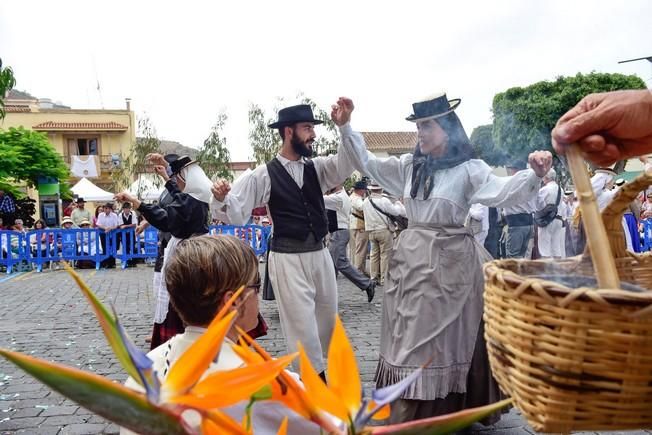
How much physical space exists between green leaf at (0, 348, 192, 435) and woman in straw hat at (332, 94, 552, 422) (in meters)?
2.74

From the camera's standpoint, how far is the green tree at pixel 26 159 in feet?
62.8

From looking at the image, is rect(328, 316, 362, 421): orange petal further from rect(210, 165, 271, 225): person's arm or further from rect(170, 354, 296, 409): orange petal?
rect(210, 165, 271, 225): person's arm

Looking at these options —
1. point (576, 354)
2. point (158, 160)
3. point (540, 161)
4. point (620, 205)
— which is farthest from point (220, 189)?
point (576, 354)

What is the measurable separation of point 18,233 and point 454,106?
40.5ft

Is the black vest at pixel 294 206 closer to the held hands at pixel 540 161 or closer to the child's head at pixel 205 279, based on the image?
the held hands at pixel 540 161

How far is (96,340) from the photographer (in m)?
5.92

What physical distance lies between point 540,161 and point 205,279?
2.10 meters

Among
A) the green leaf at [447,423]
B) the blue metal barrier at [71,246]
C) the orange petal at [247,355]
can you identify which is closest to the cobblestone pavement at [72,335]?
the blue metal barrier at [71,246]

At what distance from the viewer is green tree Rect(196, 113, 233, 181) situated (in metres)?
17.8

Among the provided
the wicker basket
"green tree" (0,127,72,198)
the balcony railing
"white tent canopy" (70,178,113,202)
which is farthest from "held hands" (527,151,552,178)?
the balcony railing

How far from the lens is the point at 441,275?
3.30 metres

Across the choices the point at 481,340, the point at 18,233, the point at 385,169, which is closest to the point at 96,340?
the point at 385,169

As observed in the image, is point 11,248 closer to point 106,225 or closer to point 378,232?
point 106,225

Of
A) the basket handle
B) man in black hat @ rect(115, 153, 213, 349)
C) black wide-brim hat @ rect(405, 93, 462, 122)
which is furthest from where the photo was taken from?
man in black hat @ rect(115, 153, 213, 349)
